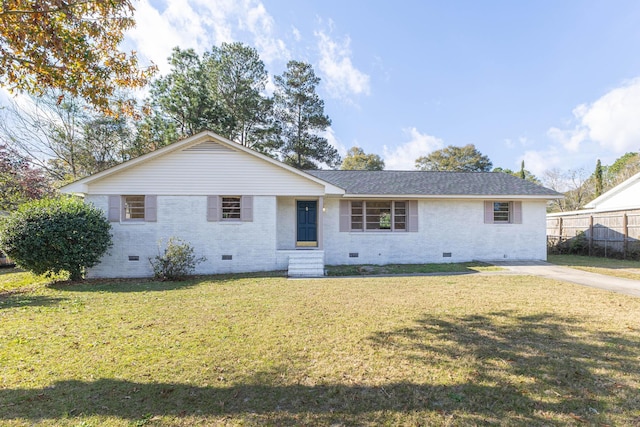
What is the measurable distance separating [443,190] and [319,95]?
19.5 m

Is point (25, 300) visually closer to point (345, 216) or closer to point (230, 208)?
point (230, 208)

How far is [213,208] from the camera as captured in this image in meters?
11.6

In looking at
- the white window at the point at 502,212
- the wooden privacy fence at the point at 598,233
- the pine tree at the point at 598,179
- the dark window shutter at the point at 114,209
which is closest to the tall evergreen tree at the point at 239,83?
the dark window shutter at the point at 114,209

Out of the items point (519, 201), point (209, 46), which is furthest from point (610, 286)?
point (209, 46)

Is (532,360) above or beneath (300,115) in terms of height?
beneath

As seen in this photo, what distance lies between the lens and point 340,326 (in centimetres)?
507

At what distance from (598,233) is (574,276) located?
8.69m

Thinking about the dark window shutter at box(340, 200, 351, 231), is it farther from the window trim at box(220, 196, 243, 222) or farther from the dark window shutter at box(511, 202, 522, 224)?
the dark window shutter at box(511, 202, 522, 224)

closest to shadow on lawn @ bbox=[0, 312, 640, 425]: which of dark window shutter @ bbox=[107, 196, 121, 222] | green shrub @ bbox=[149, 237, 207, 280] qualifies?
green shrub @ bbox=[149, 237, 207, 280]

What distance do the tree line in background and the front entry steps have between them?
651 cm

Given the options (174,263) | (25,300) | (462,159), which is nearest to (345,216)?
(174,263)

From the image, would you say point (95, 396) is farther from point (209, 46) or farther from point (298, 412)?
point (209, 46)

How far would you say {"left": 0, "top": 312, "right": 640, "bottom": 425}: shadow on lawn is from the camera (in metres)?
2.71

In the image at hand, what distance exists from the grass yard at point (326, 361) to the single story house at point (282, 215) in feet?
15.4
